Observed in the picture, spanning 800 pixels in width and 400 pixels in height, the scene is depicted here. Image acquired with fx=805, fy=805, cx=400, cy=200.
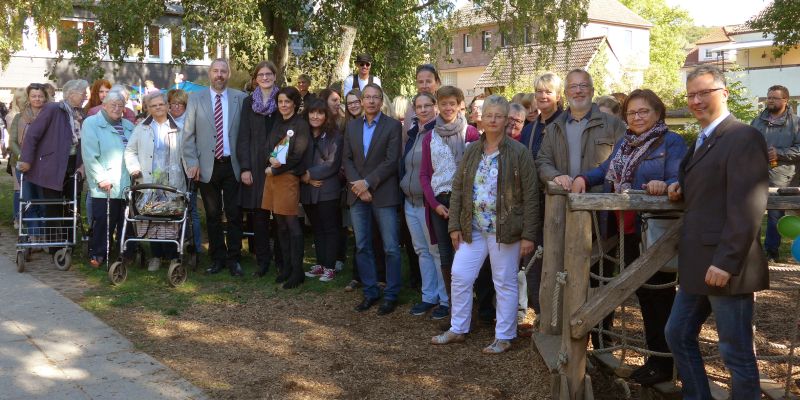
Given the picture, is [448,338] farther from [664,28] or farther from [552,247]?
[664,28]

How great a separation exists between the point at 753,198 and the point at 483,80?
47.6 meters

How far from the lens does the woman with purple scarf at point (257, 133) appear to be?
8.48 m

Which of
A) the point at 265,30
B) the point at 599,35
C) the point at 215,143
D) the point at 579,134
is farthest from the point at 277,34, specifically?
the point at 599,35

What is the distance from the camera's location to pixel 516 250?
6008mm

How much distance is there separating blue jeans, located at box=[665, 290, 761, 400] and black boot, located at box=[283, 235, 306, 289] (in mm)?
4610

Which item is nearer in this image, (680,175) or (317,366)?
(680,175)

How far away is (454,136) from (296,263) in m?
2.43

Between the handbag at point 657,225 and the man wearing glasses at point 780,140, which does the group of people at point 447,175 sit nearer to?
the man wearing glasses at point 780,140

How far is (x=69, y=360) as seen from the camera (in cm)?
583

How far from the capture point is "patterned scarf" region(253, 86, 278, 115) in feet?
27.8

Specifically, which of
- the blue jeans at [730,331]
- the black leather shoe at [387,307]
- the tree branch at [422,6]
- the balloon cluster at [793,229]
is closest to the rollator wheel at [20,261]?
the black leather shoe at [387,307]

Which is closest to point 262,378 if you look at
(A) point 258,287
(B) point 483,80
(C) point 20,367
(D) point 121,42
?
(C) point 20,367

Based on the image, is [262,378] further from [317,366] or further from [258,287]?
[258,287]

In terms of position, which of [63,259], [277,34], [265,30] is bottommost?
[63,259]
